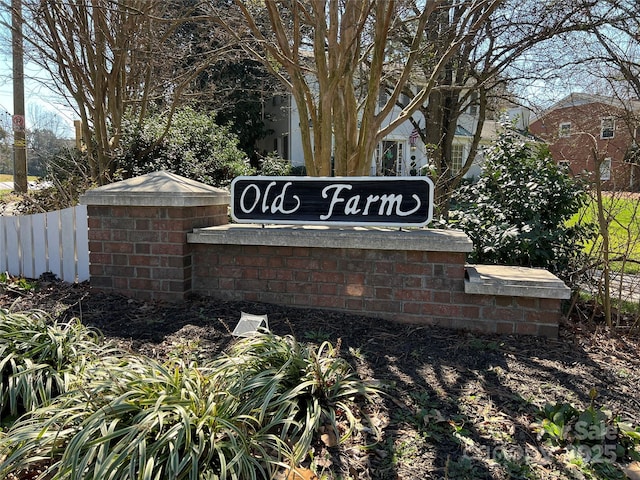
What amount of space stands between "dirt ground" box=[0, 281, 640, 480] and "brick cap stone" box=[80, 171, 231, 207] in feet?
2.89

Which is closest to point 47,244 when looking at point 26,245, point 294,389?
point 26,245

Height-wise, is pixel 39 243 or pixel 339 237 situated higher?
pixel 339 237

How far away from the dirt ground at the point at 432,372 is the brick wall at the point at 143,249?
170 mm

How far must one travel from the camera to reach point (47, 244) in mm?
5629

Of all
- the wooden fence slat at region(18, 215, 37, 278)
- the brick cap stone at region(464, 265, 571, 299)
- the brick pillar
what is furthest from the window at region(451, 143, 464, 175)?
the wooden fence slat at region(18, 215, 37, 278)

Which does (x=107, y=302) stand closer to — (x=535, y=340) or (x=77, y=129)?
(x=535, y=340)

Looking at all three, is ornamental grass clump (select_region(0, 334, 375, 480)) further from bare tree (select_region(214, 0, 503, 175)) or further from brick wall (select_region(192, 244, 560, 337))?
bare tree (select_region(214, 0, 503, 175))

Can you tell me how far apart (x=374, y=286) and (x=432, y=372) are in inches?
43.3

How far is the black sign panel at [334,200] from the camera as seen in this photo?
14.2 feet

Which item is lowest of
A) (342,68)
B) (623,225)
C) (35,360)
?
(35,360)

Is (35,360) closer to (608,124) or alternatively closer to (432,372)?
(432,372)

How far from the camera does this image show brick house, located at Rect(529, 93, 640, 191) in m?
4.55

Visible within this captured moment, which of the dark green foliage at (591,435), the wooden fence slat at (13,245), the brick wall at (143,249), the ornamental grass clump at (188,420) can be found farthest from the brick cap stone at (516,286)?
the wooden fence slat at (13,245)

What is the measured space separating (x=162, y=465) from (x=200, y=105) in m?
12.8
